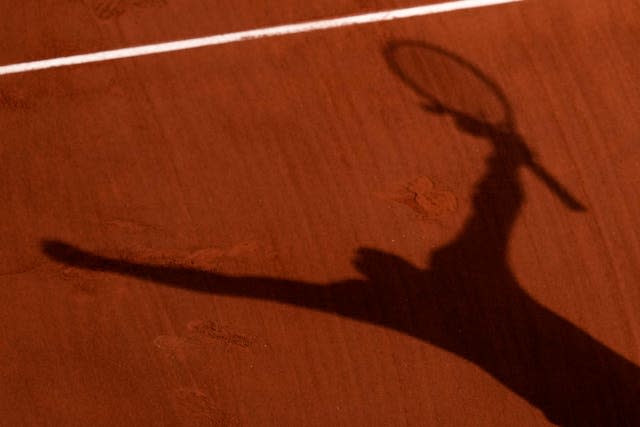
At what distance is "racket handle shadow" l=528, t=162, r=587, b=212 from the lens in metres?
5.91

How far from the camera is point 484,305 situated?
5.75 m

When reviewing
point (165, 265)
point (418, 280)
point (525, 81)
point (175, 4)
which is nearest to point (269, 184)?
point (165, 265)

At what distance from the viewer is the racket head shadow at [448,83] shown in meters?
6.10

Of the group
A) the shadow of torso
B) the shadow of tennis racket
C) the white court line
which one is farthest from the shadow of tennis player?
the white court line

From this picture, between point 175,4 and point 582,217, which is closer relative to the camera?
point 582,217

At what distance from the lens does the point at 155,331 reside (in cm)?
576

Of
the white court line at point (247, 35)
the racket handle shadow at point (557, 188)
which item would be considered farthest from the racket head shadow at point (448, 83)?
the racket handle shadow at point (557, 188)

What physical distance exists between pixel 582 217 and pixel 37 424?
4.86 metres

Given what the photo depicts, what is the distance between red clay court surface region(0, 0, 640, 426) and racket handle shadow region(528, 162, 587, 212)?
2.1 inches

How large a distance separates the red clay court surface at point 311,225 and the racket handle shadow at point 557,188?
0.17 ft

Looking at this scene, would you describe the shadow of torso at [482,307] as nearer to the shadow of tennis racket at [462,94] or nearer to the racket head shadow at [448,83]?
the shadow of tennis racket at [462,94]

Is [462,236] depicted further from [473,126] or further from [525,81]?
[525,81]

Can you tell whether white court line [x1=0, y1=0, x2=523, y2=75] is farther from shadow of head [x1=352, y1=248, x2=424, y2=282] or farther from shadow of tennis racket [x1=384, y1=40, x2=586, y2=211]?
shadow of head [x1=352, y1=248, x2=424, y2=282]

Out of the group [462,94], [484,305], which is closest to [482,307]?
[484,305]
